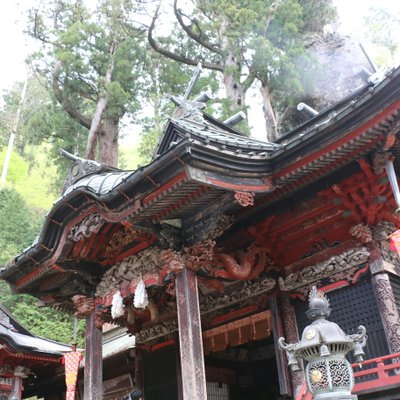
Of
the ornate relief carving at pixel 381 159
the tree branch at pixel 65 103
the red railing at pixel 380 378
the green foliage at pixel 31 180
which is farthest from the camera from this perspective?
the green foliage at pixel 31 180

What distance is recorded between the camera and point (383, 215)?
6754mm

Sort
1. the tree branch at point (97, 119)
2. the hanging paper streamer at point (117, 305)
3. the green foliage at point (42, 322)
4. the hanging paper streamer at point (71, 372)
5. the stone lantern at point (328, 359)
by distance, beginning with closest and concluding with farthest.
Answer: the stone lantern at point (328, 359), the hanging paper streamer at point (117, 305), the hanging paper streamer at point (71, 372), the tree branch at point (97, 119), the green foliage at point (42, 322)

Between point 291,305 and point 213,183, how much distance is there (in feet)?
9.58

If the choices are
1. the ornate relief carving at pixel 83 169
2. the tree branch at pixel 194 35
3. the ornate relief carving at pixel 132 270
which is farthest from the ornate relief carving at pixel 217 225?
the tree branch at pixel 194 35

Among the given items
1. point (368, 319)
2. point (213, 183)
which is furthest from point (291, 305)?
point (213, 183)

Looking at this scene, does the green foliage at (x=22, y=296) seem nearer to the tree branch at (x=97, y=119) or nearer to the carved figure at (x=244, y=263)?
the tree branch at (x=97, y=119)

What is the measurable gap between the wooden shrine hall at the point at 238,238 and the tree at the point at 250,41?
6.19 m

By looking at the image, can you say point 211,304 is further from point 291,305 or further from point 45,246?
point 45,246

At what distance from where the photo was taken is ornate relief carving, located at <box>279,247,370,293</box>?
6828 mm

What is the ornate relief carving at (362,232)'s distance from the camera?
6680mm

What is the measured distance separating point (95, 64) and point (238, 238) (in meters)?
11.7

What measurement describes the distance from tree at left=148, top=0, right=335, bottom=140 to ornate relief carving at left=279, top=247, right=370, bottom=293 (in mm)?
7837

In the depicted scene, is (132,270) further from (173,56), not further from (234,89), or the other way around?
(173,56)

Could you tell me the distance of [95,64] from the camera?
17078mm
